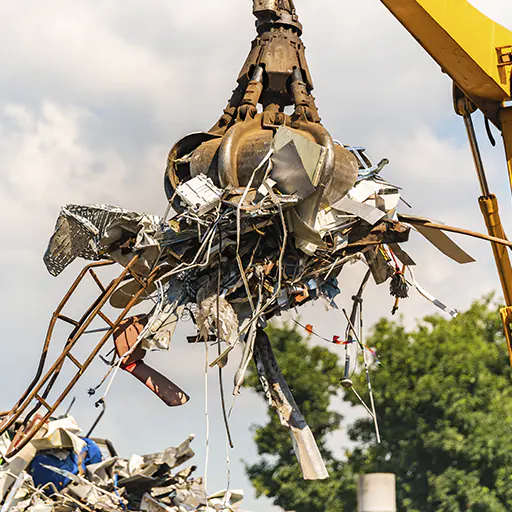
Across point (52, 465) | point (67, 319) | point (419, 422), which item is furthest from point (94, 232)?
point (419, 422)

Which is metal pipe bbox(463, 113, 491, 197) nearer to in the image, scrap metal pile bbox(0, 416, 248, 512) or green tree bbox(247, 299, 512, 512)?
scrap metal pile bbox(0, 416, 248, 512)

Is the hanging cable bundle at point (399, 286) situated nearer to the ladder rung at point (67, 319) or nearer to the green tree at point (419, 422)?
the ladder rung at point (67, 319)

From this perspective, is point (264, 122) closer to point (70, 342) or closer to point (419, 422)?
point (70, 342)

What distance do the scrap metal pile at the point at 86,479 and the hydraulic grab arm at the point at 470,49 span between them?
166 inches

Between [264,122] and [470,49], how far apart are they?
2157 mm

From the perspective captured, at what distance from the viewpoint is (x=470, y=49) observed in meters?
9.72

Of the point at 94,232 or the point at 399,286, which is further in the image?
the point at 399,286

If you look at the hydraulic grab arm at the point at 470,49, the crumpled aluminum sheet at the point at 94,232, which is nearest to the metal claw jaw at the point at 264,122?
the crumpled aluminum sheet at the point at 94,232

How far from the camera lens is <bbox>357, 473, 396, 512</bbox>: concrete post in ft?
18.1

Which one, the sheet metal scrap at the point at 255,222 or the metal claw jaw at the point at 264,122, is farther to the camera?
the metal claw jaw at the point at 264,122

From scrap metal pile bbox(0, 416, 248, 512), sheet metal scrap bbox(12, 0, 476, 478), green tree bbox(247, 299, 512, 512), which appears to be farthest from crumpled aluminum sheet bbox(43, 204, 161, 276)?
green tree bbox(247, 299, 512, 512)

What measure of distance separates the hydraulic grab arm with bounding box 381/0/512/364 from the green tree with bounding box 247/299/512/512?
14078 mm

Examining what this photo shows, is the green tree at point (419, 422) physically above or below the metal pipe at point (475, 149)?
above

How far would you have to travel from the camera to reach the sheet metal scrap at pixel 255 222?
9.13m
